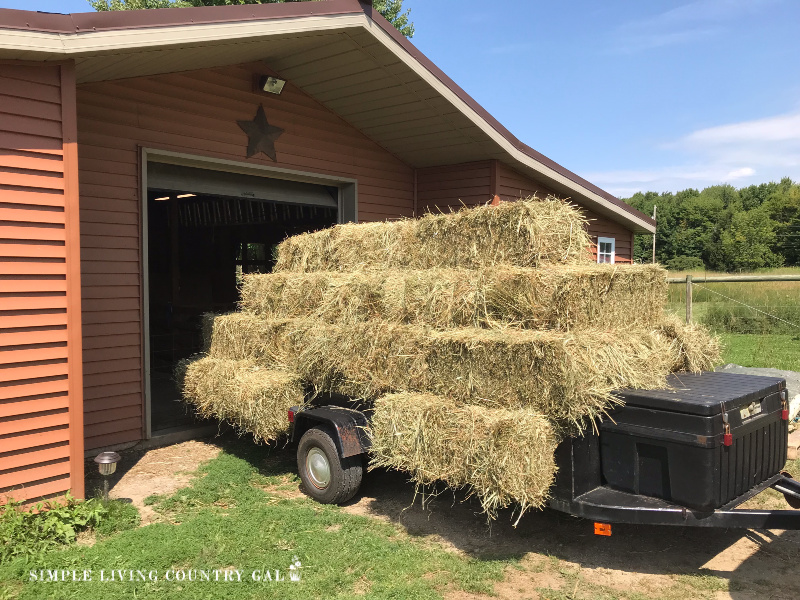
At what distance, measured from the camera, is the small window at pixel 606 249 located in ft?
42.3

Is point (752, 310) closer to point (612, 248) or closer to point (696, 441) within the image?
point (612, 248)

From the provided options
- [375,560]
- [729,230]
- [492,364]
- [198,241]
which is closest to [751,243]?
[729,230]

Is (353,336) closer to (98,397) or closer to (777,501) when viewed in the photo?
(98,397)

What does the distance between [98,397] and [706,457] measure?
6076 millimetres

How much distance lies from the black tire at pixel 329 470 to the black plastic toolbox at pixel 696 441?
220 cm

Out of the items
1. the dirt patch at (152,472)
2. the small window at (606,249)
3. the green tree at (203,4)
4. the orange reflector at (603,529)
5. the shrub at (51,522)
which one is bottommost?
the dirt patch at (152,472)

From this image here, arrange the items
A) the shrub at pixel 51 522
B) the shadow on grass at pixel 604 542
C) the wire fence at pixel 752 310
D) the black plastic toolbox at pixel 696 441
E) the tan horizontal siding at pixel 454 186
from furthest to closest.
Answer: the wire fence at pixel 752 310
the tan horizontal siding at pixel 454 186
the shrub at pixel 51 522
the shadow on grass at pixel 604 542
the black plastic toolbox at pixel 696 441

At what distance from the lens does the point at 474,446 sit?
391 cm

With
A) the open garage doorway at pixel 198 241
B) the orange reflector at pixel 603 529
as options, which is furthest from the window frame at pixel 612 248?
the orange reflector at pixel 603 529

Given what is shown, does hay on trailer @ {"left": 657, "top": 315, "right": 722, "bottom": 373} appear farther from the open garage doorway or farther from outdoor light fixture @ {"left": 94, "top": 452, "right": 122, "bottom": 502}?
the open garage doorway

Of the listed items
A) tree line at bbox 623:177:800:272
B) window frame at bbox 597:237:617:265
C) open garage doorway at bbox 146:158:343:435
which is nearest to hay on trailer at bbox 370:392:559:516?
open garage doorway at bbox 146:158:343:435

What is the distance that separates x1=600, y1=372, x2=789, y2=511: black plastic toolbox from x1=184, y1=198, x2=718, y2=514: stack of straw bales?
0.74ft

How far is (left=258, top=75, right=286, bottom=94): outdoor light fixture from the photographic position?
7961 millimetres

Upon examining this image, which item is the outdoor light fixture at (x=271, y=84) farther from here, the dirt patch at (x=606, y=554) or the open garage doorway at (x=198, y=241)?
the dirt patch at (x=606, y=554)
